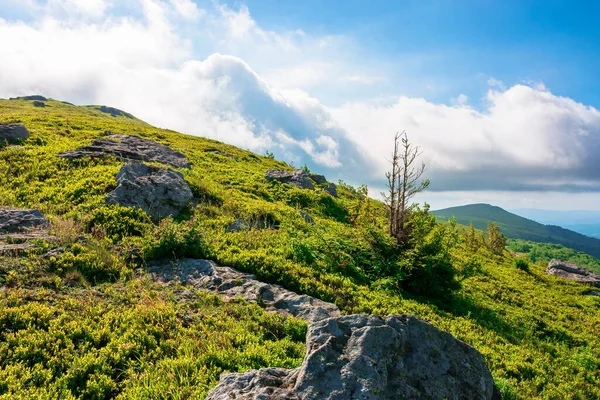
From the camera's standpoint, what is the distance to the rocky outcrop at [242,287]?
33.4ft

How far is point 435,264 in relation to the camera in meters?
15.3

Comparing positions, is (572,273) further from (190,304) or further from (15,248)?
(15,248)

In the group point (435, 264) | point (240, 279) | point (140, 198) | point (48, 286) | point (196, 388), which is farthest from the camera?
point (140, 198)

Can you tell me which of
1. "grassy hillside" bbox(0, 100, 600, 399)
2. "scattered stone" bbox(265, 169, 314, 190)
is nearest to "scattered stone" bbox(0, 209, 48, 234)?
"grassy hillside" bbox(0, 100, 600, 399)

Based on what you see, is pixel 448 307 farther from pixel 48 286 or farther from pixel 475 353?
pixel 48 286

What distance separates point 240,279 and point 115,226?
615 cm

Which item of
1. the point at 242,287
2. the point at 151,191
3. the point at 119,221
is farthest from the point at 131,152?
the point at 242,287

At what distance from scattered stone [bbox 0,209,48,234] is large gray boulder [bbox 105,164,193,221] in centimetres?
281

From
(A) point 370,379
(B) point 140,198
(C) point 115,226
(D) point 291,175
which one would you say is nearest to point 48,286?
(C) point 115,226

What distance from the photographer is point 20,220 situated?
12.6 meters

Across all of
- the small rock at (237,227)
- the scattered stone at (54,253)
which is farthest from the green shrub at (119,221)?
the small rock at (237,227)

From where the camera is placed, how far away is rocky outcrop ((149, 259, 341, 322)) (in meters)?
10.2

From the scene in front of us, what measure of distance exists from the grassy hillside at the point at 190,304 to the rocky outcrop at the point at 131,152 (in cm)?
164

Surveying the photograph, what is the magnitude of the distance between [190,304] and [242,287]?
6.22 ft
